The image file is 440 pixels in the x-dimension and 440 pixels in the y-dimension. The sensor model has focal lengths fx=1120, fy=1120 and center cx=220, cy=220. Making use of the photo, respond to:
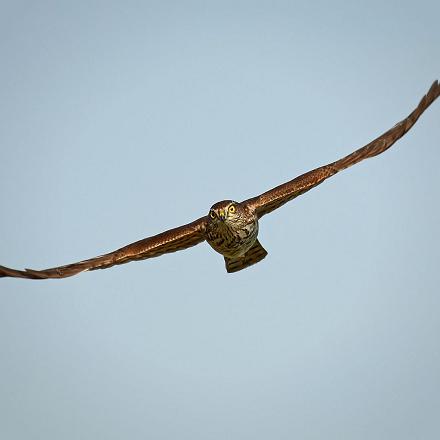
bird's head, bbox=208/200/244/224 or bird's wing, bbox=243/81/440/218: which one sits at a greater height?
bird's wing, bbox=243/81/440/218

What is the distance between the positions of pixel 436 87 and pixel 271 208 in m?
4.02

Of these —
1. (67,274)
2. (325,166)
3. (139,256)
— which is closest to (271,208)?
(325,166)

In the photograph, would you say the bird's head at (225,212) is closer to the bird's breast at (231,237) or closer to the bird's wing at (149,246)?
the bird's breast at (231,237)

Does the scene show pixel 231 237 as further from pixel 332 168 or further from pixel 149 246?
pixel 332 168

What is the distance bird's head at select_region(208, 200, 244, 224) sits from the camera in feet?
67.7

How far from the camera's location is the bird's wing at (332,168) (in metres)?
21.6

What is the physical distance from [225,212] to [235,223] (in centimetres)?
36

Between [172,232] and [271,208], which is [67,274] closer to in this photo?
[172,232]

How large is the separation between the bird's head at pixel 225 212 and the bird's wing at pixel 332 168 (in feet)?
2.05

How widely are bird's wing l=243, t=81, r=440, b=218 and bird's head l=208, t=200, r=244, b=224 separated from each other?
2.05 feet

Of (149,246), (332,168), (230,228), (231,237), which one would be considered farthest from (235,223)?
(332,168)

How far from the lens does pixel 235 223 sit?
2086 cm

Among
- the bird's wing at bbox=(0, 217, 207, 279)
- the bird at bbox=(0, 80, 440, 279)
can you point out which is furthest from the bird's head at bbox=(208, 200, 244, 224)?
the bird's wing at bbox=(0, 217, 207, 279)

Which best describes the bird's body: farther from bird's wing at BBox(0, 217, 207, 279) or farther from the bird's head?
bird's wing at BBox(0, 217, 207, 279)
